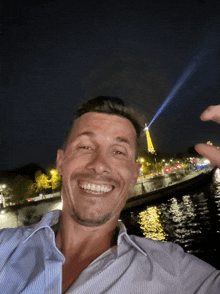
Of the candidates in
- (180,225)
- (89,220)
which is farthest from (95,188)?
(180,225)

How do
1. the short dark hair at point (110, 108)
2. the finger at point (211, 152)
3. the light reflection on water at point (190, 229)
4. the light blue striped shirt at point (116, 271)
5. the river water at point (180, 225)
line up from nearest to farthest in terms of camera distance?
the finger at point (211, 152) < the light blue striped shirt at point (116, 271) < the short dark hair at point (110, 108) < the light reflection on water at point (190, 229) < the river water at point (180, 225)

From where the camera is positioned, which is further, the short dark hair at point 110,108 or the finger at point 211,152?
the short dark hair at point 110,108

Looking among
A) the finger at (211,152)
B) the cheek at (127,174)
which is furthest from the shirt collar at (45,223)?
the finger at (211,152)

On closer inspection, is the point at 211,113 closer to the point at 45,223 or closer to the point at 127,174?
the point at 127,174

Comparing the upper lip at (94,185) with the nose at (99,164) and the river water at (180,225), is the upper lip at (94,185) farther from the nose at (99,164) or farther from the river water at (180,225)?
the river water at (180,225)

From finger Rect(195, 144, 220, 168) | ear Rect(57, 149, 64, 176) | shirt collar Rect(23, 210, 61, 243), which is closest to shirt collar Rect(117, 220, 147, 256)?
shirt collar Rect(23, 210, 61, 243)

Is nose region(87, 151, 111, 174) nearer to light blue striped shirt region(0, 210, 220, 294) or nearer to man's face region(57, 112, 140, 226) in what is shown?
man's face region(57, 112, 140, 226)

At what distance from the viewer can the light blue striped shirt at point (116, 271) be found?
1.74m

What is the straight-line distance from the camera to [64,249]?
2.40 meters

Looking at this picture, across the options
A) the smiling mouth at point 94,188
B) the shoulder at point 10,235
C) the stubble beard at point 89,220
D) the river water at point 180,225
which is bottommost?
the river water at point 180,225

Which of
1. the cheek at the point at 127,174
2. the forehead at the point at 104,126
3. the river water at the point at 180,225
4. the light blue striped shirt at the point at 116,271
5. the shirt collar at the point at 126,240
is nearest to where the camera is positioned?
the light blue striped shirt at the point at 116,271

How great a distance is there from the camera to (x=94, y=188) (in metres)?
2.33

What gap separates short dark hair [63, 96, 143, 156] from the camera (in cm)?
273

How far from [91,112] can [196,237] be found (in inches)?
565
